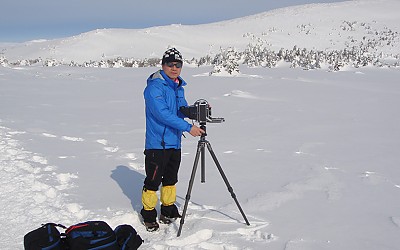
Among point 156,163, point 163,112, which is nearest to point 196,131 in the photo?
point 163,112

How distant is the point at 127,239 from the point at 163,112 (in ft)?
3.99

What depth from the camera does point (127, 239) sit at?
309cm

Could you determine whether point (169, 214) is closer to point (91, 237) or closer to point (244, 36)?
point (91, 237)

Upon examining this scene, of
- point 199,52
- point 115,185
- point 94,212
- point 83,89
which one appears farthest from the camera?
point 199,52

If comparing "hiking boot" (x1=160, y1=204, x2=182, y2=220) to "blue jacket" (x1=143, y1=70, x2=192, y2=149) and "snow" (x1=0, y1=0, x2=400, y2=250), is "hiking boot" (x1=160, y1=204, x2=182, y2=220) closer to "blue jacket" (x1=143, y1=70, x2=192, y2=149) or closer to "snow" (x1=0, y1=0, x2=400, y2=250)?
"snow" (x1=0, y1=0, x2=400, y2=250)

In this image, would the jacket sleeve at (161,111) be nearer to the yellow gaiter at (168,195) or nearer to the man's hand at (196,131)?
the man's hand at (196,131)

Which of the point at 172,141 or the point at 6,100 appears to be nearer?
the point at 172,141

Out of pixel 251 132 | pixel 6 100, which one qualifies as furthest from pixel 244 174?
pixel 6 100

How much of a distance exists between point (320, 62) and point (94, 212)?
67.1ft

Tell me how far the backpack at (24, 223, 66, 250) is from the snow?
86 cm

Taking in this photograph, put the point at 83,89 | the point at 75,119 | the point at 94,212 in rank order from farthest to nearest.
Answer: the point at 83,89, the point at 75,119, the point at 94,212

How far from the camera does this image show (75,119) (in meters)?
9.79

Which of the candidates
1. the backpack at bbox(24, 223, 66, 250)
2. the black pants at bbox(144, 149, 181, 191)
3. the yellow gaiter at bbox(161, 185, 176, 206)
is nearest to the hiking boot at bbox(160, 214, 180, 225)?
the yellow gaiter at bbox(161, 185, 176, 206)

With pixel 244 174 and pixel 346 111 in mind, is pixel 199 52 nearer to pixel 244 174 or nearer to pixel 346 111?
pixel 346 111
